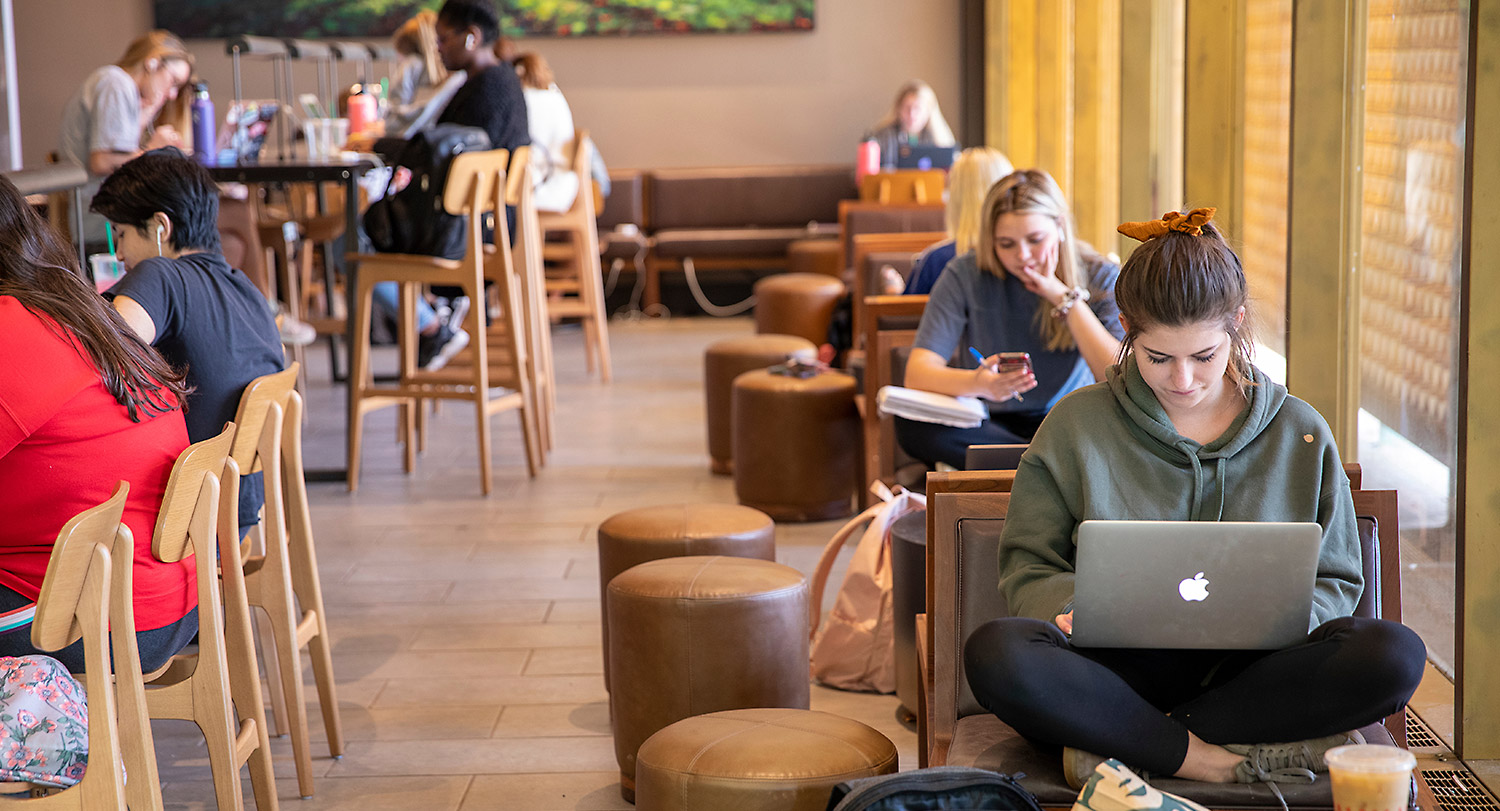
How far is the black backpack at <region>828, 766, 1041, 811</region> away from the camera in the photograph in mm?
1648

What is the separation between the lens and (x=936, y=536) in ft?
6.98

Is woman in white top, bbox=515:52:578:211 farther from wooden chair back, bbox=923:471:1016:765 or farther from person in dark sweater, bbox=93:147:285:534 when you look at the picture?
wooden chair back, bbox=923:471:1016:765

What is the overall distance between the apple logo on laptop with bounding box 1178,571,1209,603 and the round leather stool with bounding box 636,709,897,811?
0.52 m

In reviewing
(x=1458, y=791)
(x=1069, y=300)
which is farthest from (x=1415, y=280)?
(x=1458, y=791)

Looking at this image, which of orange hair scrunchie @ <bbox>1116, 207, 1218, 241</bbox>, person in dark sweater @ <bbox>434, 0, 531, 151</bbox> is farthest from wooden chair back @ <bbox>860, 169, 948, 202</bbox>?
orange hair scrunchie @ <bbox>1116, 207, 1218, 241</bbox>

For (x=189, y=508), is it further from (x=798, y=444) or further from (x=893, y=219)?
(x=893, y=219)

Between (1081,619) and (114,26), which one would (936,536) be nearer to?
(1081,619)

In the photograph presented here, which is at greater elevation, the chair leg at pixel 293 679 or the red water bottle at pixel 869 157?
the red water bottle at pixel 869 157

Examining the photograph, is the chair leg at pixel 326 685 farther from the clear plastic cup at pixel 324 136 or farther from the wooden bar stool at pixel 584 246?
the wooden bar stool at pixel 584 246

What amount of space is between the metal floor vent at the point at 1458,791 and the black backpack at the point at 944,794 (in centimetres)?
105

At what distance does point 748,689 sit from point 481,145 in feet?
10.3

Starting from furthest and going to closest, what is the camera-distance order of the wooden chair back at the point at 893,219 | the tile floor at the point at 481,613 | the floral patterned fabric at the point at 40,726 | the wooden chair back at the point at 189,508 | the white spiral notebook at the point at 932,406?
the wooden chair back at the point at 893,219
the white spiral notebook at the point at 932,406
the tile floor at the point at 481,613
the wooden chair back at the point at 189,508
the floral patterned fabric at the point at 40,726

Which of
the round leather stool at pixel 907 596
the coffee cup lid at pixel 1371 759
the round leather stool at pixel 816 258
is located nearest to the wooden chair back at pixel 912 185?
the round leather stool at pixel 816 258

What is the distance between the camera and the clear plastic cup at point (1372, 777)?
1.47 meters
